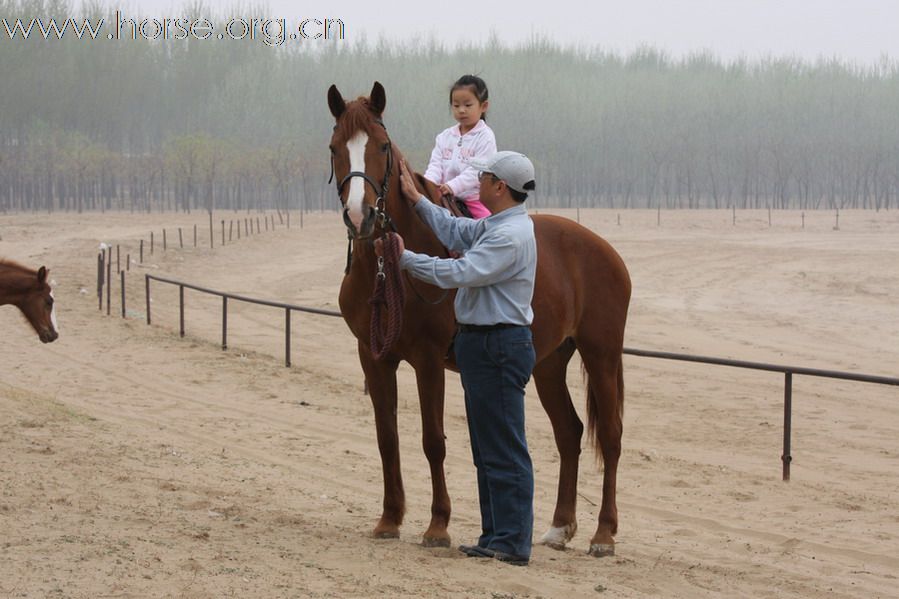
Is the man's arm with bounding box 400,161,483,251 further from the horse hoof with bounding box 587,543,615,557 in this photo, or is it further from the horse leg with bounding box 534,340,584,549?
the horse hoof with bounding box 587,543,615,557

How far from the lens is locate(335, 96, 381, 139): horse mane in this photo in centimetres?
494

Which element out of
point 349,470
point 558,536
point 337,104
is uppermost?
point 337,104

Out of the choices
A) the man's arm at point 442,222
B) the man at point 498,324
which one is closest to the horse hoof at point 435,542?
the man at point 498,324

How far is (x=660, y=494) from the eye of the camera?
7.88 metres

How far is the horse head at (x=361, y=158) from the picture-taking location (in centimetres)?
473

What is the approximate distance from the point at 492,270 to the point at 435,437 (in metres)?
1.04

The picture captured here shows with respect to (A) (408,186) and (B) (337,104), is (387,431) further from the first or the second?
(B) (337,104)

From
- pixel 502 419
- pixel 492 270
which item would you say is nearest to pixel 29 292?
pixel 502 419

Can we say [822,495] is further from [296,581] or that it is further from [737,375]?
[737,375]

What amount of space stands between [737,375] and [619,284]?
912 cm

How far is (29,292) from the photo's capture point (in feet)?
37.9

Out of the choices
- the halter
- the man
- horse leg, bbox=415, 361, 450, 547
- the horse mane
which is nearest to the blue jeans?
the man

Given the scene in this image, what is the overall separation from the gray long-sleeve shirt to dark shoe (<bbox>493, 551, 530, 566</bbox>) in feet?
3.62

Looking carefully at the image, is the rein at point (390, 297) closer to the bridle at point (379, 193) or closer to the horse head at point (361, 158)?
the bridle at point (379, 193)
